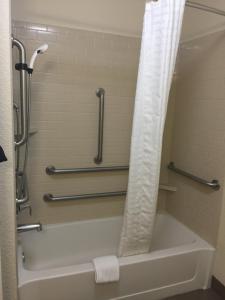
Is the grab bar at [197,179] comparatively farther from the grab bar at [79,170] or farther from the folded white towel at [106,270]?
the folded white towel at [106,270]

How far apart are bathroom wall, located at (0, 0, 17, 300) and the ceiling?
2.49ft

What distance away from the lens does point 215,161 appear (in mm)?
1655

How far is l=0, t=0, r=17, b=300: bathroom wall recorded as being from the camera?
1.00 m

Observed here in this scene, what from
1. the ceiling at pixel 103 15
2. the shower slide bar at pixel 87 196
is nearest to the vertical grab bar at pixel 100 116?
the shower slide bar at pixel 87 196

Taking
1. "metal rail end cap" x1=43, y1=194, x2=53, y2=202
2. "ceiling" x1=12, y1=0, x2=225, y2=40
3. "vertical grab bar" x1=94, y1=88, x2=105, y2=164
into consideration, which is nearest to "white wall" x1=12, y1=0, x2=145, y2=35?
→ "ceiling" x1=12, y1=0, x2=225, y2=40

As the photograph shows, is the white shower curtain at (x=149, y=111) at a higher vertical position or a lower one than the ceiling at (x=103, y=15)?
lower

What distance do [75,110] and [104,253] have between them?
1.17 meters

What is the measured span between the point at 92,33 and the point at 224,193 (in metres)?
1.43

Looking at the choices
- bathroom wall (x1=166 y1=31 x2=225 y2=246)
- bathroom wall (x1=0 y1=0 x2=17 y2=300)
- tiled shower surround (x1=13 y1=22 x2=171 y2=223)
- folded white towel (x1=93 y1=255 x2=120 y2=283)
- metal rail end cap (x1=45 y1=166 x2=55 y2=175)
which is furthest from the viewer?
metal rail end cap (x1=45 y1=166 x2=55 y2=175)

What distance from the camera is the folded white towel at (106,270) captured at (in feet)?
4.51

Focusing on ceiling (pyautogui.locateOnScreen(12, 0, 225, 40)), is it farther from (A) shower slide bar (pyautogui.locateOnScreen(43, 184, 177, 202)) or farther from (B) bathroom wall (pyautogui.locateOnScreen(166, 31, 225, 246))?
(A) shower slide bar (pyautogui.locateOnScreen(43, 184, 177, 202))

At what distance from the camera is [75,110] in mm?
1847

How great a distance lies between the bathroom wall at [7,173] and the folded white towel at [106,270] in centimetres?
43

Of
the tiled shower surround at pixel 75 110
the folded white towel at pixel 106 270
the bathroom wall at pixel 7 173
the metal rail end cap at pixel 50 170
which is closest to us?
the bathroom wall at pixel 7 173
